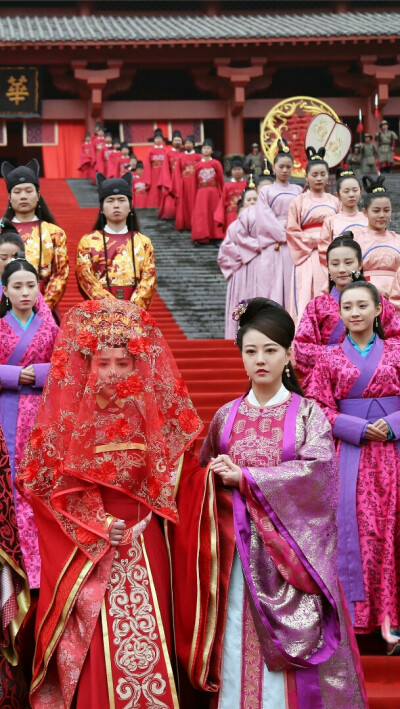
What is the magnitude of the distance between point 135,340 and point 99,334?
4.7 inches

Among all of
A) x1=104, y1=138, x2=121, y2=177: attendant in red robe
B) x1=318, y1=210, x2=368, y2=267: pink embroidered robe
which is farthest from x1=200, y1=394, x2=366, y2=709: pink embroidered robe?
x1=104, y1=138, x2=121, y2=177: attendant in red robe

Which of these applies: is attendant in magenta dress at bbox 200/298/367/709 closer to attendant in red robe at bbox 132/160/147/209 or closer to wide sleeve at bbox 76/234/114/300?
wide sleeve at bbox 76/234/114/300

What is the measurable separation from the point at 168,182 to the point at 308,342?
9801 millimetres

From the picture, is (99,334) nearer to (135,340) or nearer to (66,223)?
(135,340)

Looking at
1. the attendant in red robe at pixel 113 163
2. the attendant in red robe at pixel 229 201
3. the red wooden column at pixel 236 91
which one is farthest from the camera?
the red wooden column at pixel 236 91

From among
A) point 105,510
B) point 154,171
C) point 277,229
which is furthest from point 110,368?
point 154,171

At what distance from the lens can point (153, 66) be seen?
1912 cm

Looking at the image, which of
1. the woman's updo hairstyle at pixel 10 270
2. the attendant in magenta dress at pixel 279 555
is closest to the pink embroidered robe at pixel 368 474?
the attendant in magenta dress at pixel 279 555

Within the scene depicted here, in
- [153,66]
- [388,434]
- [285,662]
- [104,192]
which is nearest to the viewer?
[285,662]

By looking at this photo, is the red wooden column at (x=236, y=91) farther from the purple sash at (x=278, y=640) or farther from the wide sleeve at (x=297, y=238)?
the purple sash at (x=278, y=640)

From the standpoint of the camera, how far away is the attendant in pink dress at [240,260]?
8.04m

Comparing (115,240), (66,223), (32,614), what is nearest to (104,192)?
(115,240)

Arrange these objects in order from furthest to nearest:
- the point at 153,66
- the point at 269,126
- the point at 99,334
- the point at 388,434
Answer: the point at 153,66, the point at 269,126, the point at 388,434, the point at 99,334

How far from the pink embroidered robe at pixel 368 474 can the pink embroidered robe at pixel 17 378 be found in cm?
119
